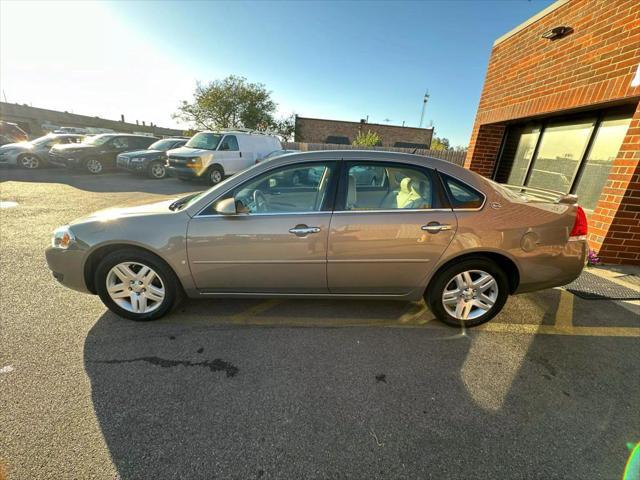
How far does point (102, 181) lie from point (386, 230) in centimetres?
1214

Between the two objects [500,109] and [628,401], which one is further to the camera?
[500,109]

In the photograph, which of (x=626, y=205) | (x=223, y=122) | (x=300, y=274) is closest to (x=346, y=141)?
(x=223, y=122)

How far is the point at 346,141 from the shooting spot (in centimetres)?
2725

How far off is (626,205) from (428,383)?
4.30 meters

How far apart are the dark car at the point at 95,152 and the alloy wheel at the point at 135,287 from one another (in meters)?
12.3

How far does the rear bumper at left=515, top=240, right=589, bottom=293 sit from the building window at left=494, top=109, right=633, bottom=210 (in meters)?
3.27

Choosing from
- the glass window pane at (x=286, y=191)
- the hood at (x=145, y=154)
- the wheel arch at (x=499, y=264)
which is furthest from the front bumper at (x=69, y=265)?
the hood at (x=145, y=154)

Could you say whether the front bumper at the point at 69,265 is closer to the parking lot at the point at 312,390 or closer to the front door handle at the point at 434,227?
the parking lot at the point at 312,390

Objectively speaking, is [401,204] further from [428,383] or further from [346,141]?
[346,141]

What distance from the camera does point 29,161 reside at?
39.6 ft

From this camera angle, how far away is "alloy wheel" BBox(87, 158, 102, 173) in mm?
11758

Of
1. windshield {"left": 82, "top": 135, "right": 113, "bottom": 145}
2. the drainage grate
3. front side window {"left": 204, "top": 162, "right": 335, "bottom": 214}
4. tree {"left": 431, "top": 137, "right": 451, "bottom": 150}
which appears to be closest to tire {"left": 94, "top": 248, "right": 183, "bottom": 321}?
front side window {"left": 204, "top": 162, "right": 335, "bottom": 214}

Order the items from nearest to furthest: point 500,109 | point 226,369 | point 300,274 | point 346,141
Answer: point 226,369
point 300,274
point 500,109
point 346,141

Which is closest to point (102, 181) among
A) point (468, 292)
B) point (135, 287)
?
point (135, 287)
